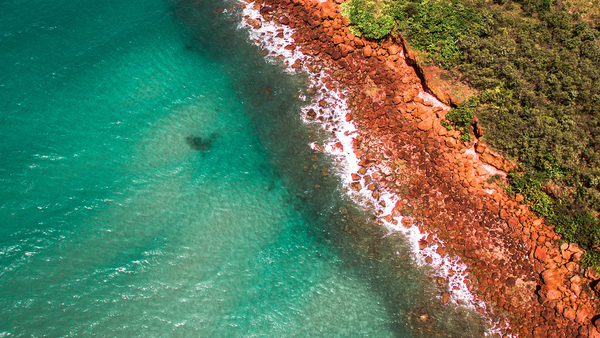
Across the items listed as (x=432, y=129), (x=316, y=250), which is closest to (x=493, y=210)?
(x=432, y=129)

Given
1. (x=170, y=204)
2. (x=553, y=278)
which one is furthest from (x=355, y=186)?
(x=553, y=278)

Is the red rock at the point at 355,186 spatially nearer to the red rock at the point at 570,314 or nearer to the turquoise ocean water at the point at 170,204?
the turquoise ocean water at the point at 170,204

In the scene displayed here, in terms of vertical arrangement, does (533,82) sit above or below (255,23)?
below

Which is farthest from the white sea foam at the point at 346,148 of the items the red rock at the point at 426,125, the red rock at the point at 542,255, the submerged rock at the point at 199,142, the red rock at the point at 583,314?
the submerged rock at the point at 199,142

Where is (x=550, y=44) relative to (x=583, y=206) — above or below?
above

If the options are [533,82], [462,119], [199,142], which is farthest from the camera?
[199,142]

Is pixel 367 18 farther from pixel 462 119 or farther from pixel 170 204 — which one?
pixel 170 204

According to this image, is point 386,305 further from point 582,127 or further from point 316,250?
point 582,127

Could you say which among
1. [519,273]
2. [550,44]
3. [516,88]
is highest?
[550,44]
